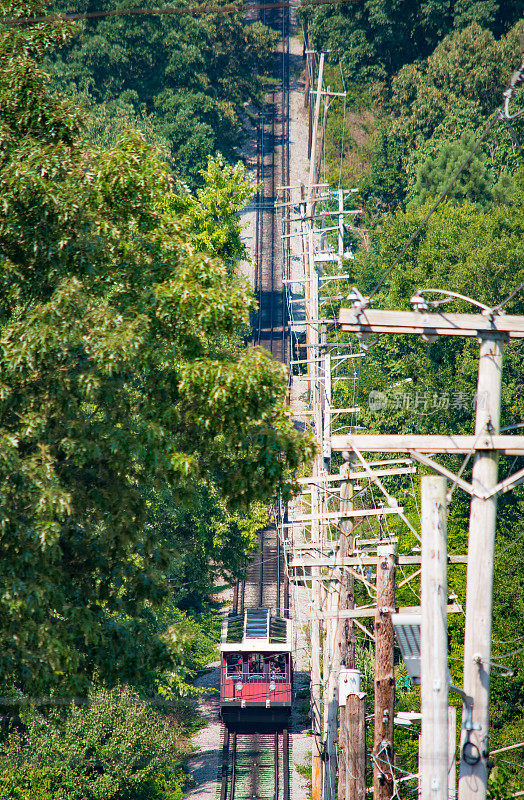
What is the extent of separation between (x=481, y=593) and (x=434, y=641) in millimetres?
647

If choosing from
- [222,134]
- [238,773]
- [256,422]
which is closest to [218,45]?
[222,134]

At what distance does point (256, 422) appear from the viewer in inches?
429

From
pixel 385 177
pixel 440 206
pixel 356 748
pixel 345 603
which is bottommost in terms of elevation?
pixel 356 748

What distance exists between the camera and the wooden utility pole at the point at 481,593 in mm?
8320

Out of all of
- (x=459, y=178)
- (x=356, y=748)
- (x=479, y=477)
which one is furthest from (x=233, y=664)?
(x=459, y=178)

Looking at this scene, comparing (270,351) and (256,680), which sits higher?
(270,351)

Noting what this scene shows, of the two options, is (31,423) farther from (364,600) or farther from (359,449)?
(364,600)

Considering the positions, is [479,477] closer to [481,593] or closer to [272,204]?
[481,593]

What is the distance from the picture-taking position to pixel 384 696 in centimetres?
1216

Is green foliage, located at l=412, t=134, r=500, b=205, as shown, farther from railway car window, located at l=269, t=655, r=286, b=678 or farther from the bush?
the bush

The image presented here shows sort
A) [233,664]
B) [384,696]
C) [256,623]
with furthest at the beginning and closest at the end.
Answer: [256,623]
[233,664]
[384,696]

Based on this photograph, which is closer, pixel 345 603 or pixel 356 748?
pixel 356 748

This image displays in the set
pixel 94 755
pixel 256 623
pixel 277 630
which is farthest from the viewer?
pixel 256 623

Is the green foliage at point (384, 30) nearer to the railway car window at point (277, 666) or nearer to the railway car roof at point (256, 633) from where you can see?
the railway car roof at point (256, 633)
